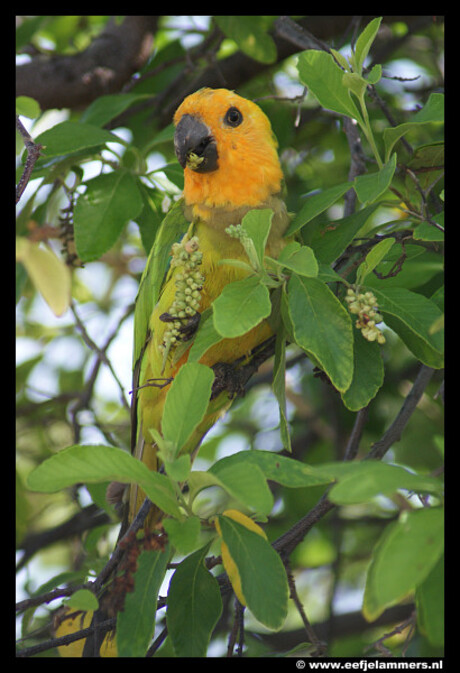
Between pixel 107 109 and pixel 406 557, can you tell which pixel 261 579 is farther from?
pixel 107 109

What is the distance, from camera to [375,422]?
10.8 feet

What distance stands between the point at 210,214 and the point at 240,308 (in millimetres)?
972

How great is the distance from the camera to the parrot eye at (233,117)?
8.12 feet

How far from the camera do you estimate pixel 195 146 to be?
2.38 m

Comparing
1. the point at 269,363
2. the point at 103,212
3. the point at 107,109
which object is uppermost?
the point at 107,109

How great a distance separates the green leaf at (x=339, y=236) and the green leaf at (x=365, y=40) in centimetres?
40

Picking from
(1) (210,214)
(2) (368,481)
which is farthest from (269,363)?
(2) (368,481)

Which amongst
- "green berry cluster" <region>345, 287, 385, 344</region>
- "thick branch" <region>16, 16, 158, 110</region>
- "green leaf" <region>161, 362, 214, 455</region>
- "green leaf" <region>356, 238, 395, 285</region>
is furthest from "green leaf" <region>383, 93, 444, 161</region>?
"thick branch" <region>16, 16, 158, 110</region>

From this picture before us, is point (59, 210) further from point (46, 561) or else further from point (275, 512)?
point (46, 561)

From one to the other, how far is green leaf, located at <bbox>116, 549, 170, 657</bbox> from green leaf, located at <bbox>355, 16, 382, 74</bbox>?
1.38 metres

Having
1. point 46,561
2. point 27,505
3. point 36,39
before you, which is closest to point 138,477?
point 27,505

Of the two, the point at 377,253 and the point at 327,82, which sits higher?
the point at 327,82

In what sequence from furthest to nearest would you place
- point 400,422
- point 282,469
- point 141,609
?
1. point 400,422
2. point 141,609
3. point 282,469

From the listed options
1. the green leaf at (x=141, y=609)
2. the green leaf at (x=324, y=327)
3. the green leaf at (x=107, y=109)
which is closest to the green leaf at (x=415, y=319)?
the green leaf at (x=324, y=327)
